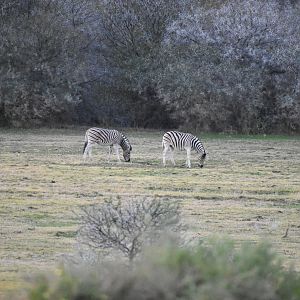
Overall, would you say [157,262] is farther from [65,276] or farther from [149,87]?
[149,87]

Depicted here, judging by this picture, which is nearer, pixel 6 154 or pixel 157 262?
pixel 157 262

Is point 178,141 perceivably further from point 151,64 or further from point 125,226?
point 151,64

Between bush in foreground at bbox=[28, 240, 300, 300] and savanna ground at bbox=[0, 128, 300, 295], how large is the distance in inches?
81.4

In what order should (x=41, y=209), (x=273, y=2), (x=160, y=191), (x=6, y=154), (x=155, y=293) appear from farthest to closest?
1. (x=273, y=2)
2. (x=6, y=154)
3. (x=160, y=191)
4. (x=41, y=209)
5. (x=155, y=293)

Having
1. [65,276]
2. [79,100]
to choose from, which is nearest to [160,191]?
[65,276]

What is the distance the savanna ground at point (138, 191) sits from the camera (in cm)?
1512

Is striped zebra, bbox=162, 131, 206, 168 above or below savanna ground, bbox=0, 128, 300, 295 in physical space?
above

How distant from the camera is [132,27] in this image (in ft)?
157

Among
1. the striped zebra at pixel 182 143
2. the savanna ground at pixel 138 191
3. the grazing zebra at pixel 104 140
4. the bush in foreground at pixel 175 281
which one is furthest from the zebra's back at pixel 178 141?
the bush in foreground at pixel 175 281

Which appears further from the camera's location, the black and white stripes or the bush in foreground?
the black and white stripes

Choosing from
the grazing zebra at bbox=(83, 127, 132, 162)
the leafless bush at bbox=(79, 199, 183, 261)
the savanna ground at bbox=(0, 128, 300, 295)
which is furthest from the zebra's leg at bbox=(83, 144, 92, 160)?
the leafless bush at bbox=(79, 199, 183, 261)

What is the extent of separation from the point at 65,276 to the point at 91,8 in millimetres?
42758

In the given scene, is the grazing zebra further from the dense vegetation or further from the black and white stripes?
the dense vegetation

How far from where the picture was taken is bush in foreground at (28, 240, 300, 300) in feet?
21.0
